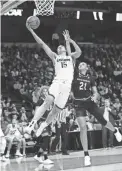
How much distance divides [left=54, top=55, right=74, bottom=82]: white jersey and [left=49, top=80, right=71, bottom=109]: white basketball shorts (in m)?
0.10

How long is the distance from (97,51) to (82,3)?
9.95ft

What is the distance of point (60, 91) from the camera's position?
24.8 feet

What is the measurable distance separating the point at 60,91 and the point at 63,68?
0.44 meters

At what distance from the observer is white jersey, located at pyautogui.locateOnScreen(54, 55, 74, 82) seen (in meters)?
7.67

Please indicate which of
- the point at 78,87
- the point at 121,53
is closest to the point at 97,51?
the point at 121,53

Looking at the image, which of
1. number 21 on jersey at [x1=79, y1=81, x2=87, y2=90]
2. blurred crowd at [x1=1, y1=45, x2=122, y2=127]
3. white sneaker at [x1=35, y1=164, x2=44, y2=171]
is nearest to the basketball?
number 21 on jersey at [x1=79, y1=81, x2=87, y2=90]

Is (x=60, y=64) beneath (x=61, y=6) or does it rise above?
beneath

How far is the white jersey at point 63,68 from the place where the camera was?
25.2 feet

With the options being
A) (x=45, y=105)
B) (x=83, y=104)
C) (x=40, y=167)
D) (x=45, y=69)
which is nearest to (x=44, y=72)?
(x=45, y=69)

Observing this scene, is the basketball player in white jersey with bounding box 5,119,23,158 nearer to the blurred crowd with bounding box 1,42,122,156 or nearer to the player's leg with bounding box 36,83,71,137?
the blurred crowd with bounding box 1,42,122,156

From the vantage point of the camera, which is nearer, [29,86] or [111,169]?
[111,169]

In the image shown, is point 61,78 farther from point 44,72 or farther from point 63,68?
point 44,72

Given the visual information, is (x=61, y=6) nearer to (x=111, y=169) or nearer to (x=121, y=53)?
(x=121, y=53)

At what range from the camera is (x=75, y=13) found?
24.5 metres
